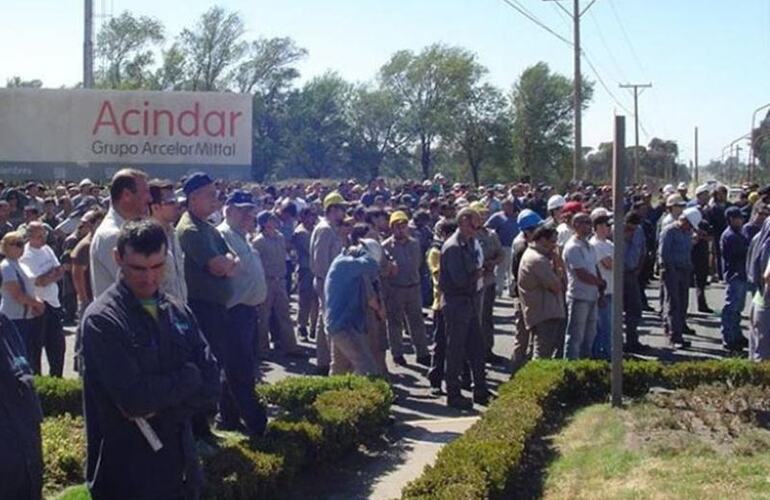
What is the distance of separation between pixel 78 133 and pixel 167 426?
2253 cm

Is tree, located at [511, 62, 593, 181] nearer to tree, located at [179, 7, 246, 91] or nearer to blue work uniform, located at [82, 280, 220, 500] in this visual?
tree, located at [179, 7, 246, 91]

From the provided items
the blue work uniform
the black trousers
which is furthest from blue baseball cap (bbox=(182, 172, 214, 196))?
the black trousers

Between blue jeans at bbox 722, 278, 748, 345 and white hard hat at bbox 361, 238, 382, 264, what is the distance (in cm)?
484

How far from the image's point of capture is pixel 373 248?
1020cm

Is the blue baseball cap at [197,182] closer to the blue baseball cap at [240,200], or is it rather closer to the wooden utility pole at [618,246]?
the blue baseball cap at [240,200]

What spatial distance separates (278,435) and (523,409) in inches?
77.4

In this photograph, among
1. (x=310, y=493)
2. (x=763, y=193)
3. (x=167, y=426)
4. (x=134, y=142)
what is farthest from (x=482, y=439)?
(x=134, y=142)

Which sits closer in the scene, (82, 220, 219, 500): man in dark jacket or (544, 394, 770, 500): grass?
(82, 220, 219, 500): man in dark jacket

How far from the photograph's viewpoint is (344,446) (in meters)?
7.71

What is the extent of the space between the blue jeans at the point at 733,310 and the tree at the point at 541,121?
58308mm

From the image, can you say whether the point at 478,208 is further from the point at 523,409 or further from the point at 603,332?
the point at 523,409

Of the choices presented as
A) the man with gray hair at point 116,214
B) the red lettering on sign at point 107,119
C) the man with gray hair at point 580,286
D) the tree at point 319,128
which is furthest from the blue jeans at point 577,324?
the tree at point 319,128

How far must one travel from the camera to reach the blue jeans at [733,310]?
41.2 feet

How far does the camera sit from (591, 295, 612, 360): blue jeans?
11.2 meters
